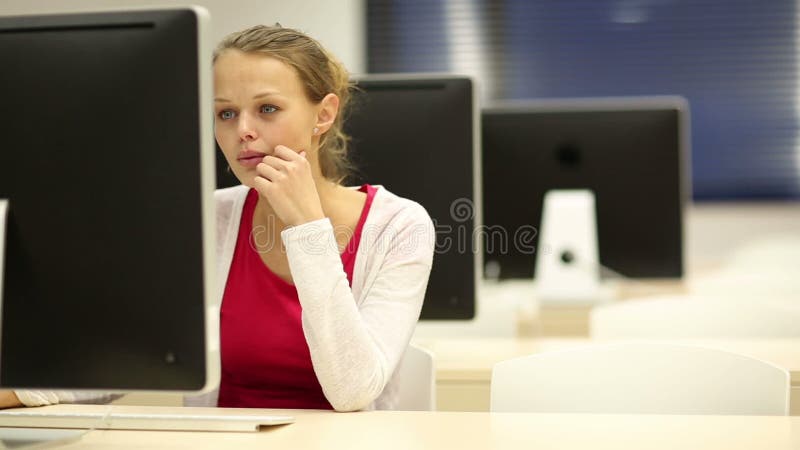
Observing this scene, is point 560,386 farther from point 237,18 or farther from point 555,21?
point 555,21

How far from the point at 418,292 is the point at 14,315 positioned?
1.87 feet

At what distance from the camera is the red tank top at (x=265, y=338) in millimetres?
1508

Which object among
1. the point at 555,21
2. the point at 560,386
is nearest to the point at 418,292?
the point at 560,386

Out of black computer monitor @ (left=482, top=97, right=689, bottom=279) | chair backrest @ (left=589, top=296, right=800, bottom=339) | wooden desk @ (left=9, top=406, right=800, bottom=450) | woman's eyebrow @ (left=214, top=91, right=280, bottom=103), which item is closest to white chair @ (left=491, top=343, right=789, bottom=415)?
wooden desk @ (left=9, top=406, right=800, bottom=450)

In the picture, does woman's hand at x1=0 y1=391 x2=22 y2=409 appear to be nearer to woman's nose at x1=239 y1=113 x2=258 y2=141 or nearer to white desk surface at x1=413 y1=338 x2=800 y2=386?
woman's nose at x1=239 y1=113 x2=258 y2=141

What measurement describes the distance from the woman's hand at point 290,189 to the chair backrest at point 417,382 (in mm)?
413

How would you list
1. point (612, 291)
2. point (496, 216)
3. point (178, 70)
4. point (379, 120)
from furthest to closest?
point (612, 291) → point (496, 216) → point (379, 120) → point (178, 70)

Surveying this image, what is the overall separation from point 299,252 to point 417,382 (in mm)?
466

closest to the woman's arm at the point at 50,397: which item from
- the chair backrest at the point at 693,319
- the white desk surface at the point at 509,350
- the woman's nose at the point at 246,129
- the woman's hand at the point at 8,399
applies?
the woman's hand at the point at 8,399

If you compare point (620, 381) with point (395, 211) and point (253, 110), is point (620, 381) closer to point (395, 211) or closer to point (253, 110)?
point (395, 211)

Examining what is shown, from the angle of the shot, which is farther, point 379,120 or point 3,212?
point 379,120

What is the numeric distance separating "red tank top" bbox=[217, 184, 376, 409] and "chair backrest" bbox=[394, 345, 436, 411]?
19 centimetres

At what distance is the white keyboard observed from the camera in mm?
1269

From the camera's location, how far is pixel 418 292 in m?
1.47
